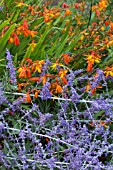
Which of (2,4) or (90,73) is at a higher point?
(2,4)

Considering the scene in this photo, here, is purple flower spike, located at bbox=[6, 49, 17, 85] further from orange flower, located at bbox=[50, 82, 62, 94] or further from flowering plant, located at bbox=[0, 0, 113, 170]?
orange flower, located at bbox=[50, 82, 62, 94]

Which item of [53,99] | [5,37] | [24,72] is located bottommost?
[53,99]

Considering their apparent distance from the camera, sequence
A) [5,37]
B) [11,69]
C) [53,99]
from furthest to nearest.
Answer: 1. [5,37]
2. [53,99]
3. [11,69]

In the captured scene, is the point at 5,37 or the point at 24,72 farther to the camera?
the point at 5,37

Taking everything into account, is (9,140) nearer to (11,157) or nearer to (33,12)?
(11,157)

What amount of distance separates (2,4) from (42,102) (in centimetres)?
112

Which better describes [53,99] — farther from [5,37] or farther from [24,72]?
[5,37]

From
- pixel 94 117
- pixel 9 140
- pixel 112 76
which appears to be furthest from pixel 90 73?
pixel 9 140

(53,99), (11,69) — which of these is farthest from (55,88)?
(11,69)

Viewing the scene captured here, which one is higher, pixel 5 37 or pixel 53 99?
pixel 5 37

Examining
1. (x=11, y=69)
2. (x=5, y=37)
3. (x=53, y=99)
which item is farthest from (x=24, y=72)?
(x=5, y=37)

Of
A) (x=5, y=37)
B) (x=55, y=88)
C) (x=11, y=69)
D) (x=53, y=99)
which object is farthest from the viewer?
(x=5, y=37)

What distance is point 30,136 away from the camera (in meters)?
2.33

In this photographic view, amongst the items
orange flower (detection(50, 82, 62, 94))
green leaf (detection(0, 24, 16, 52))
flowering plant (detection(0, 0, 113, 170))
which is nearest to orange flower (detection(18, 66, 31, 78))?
flowering plant (detection(0, 0, 113, 170))
